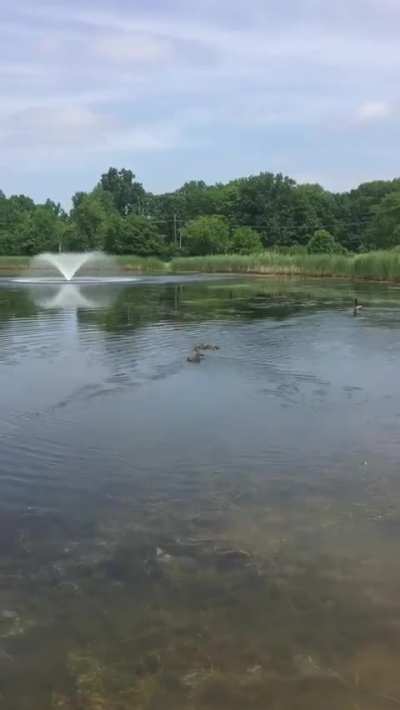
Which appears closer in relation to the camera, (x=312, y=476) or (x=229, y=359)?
(x=312, y=476)

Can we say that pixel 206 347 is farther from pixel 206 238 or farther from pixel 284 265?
pixel 206 238

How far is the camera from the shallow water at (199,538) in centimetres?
482

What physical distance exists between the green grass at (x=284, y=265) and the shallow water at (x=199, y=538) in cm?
3472

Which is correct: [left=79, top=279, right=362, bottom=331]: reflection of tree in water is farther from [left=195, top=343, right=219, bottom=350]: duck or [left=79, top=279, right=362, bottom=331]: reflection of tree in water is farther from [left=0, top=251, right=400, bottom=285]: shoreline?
[left=0, top=251, right=400, bottom=285]: shoreline

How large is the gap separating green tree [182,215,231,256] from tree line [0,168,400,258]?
146 mm

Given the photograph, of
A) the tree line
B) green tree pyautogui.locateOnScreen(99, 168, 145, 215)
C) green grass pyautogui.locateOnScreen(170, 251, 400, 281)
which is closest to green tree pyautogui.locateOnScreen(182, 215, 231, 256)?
the tree line

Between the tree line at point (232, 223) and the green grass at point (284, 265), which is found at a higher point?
the tree line at point (232, 223)

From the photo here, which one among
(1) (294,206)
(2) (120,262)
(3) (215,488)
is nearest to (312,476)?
(3) (215,488)

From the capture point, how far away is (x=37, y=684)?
4.72m

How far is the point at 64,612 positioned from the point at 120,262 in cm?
8309

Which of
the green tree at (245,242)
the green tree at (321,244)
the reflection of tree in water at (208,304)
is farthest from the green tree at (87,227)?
the reflection of tree in water at (208,304)

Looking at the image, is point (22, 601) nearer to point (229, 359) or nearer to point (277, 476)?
point (277, 476)

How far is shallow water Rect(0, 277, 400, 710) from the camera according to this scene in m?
4.82

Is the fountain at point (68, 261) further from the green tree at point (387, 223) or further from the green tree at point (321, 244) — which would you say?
the green tree at point (387, 223)
